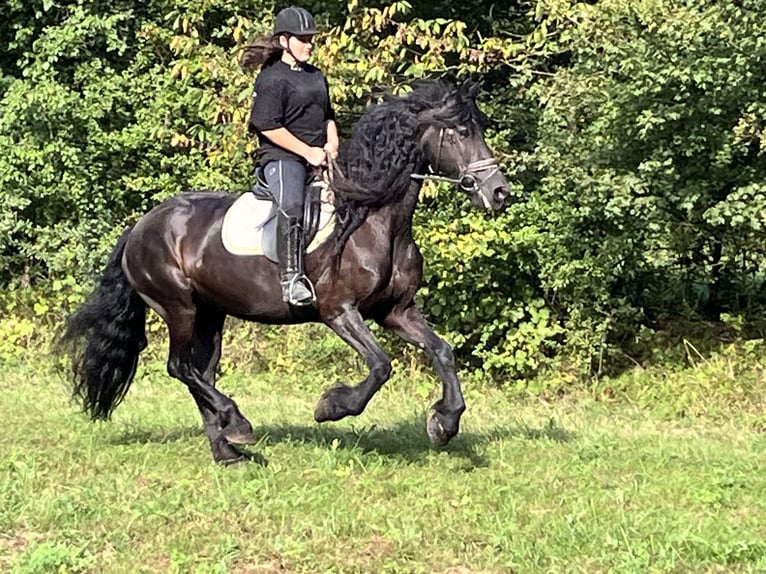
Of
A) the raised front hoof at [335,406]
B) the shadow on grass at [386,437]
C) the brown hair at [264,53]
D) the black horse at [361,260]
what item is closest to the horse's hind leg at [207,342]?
the black horse at [361,260]

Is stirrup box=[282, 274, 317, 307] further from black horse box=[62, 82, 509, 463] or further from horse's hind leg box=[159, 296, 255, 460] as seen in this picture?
horse's hind leg box=[159, 296, 255, 460]

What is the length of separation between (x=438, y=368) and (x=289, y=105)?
2.15m

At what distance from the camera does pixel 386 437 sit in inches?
346

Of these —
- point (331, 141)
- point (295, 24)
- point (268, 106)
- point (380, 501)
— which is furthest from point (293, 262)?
point (380, 501)

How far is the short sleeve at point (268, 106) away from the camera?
24.4 feet

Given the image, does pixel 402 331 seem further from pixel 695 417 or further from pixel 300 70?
pixel 695 417

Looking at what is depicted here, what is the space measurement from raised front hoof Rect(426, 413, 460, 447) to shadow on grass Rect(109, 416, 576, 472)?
0.51 m

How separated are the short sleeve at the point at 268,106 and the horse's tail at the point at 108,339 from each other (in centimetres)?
200

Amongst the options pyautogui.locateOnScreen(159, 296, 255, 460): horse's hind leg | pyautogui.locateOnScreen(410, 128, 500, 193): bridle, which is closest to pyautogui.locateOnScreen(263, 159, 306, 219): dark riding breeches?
pyautogui.locateOnScreen(410, 128, 500, 193): bridle

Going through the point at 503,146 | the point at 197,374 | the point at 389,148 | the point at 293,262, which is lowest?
the point at 197,374

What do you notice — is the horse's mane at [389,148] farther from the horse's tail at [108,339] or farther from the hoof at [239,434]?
the horse's tail at [108,339]

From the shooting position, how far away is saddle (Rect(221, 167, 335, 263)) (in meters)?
7.48

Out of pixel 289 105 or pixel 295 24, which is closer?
pixel 295 24

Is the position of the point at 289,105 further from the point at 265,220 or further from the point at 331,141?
the point at 265,220
